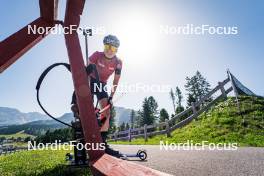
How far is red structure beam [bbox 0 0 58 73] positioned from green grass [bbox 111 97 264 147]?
26.2 ft

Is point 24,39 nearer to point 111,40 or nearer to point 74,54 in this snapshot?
point 74,54

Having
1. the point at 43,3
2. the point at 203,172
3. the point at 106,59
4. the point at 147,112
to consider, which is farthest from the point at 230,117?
the point at 147,112

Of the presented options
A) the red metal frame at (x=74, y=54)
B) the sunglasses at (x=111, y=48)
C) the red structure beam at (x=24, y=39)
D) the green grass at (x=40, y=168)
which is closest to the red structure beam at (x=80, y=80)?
the red metal frame at (x=74, y=54)

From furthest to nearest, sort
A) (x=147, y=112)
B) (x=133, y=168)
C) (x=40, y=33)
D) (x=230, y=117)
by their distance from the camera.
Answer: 1. (x=147, y=112)
2. (x=230, y=117)
3. (x=40, y=33)
4. (x=133, y=168)

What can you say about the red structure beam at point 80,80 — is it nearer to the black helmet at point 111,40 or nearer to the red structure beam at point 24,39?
the red structure beam at point 24,39

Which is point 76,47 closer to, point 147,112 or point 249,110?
point 249,110

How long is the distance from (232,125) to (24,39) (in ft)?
35.1

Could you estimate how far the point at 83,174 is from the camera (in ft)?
12.7

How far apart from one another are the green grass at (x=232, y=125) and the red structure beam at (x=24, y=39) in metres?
7.98

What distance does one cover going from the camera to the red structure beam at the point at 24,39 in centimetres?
331

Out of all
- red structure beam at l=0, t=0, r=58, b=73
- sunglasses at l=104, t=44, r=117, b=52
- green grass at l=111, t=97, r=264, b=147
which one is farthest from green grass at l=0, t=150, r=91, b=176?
green grass at l=111, t=97, r=264, b=147

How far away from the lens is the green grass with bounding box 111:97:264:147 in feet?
35.3

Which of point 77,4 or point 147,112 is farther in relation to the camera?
point 147,112

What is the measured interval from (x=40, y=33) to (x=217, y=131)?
10291mm
